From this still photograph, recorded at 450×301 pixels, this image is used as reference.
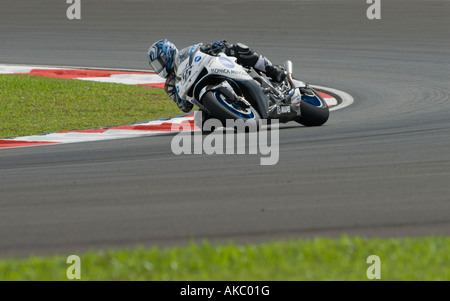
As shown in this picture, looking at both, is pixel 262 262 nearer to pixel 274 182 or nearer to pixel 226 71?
pixel 274 182

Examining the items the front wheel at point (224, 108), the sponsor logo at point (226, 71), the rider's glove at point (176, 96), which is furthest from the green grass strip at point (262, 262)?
the rider's glove at point (176, 96)

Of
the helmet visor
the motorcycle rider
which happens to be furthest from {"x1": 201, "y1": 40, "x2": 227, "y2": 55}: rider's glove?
the helmet visor

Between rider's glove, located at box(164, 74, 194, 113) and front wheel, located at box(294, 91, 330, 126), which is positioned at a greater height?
rider's glove, located at box(164, 74, 194, 113)

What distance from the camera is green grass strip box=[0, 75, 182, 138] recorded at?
11.8m

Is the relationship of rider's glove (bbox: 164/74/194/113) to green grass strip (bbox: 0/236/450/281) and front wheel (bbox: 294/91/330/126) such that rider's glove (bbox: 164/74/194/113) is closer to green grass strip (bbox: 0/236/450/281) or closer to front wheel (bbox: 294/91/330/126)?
front wheel (bbox: 294/91/330/126)

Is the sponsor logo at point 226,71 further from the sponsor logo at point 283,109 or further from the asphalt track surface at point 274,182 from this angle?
the asphalt track surface at point 274,182

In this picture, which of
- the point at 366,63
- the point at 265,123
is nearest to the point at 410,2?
the point at 366,63

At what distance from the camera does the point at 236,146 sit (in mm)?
9250

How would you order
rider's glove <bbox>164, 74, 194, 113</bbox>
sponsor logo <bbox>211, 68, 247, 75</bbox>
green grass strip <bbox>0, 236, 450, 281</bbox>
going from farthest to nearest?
1. rider's glove <bbox>164, 74, 194, 113</bbox>
2. sponsor logo <bbox>211, 68, 247, 75</bbox>
3. green grass strip <bbox>0, 236, 450, 281</bbox>

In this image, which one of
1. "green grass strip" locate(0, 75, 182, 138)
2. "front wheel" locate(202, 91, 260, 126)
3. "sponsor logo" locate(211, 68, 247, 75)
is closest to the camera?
"front wheel" locate(202, 91, 260, 126)

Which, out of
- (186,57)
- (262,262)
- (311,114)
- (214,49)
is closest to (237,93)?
(214,49)

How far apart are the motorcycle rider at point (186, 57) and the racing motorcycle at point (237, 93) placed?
0.21 ft

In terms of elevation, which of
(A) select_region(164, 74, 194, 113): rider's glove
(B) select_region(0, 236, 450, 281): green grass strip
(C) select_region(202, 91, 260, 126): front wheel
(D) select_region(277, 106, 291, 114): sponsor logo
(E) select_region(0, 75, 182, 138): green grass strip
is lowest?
(B) select_region(0, 236, 450, 281): green grass strip

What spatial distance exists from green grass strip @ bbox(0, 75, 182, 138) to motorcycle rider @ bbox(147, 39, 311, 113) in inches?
55.0
